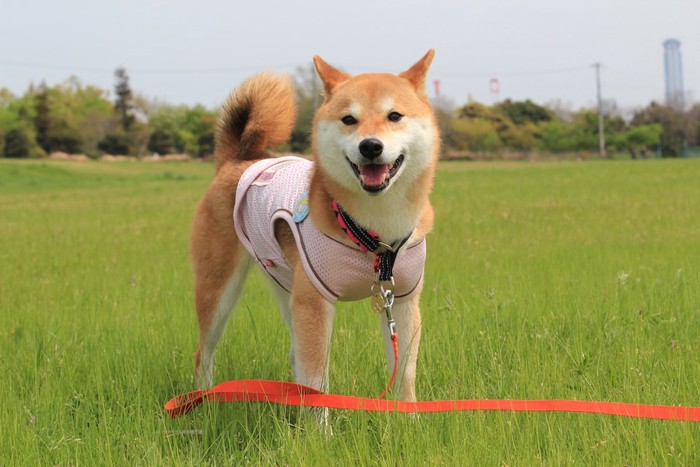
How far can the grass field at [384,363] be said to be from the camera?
9.65 ft

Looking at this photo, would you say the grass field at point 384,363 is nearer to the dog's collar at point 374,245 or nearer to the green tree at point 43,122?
the dog's collar at point 374,245

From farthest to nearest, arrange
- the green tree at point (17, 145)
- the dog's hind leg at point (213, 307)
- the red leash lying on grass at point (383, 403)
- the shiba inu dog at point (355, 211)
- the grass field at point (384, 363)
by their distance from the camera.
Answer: the green tree at point (17, 145)
the dog's hind leg at point (213, 307)
the shiba inu dog at point (355, 211)
the grass field at point (384, 363)
the red leash lying on grass at point (383, 403)

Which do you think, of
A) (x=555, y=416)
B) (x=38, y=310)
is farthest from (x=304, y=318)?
(x=38, y=310)

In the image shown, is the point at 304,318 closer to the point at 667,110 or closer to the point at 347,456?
the point at 347,456

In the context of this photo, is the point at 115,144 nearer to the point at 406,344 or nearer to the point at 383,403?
the point at 406,344

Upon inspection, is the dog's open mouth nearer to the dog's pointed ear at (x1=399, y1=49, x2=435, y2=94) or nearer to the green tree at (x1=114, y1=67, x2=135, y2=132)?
the dog's pointed ear at (x1=399, y1=49, x2=435, y2=94)

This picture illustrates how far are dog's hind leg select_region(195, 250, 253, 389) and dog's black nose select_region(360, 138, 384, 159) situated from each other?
1.34m

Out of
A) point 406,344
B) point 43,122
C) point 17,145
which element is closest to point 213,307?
point 406,344

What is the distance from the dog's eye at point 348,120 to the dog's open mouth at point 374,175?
7.5 inches

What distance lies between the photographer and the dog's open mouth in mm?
3223

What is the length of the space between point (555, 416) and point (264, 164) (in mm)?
2178

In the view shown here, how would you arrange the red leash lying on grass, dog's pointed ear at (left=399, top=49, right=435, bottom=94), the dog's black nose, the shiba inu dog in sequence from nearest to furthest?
the red leash lying on grass
the dog's black nose
the shiba inu dog
dog's pointed ear at (left=399, top=49, right=435, bottom=94)

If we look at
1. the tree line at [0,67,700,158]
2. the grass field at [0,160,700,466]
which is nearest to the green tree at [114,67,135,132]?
the tree line at [0,67,700,158]

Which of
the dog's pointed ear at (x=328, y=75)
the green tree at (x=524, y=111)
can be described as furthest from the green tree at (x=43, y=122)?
the dog's pointed ear at (x=328, y=75)
